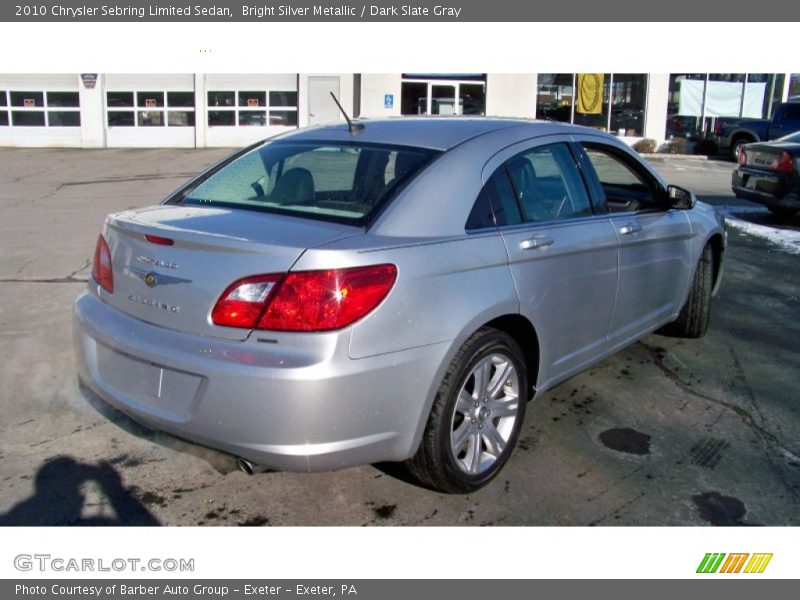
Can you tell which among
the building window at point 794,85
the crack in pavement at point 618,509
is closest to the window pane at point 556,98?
the building window at point 794,85

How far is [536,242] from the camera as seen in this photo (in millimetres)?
3502

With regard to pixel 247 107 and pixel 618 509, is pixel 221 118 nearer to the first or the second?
pixel 247 107

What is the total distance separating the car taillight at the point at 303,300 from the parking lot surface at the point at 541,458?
0.79 metres

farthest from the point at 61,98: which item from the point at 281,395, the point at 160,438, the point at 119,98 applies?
the point at 281,395

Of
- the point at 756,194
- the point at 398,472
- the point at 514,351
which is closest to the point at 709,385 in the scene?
the point at 514,351

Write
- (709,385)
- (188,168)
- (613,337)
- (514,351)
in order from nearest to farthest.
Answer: (514,351)
(613,337)
(709,385)
(188,168)

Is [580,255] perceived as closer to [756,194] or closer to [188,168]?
[756,194]

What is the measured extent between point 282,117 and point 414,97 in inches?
173

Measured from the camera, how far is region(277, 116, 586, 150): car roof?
3562mm

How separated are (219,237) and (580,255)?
6.00 ft

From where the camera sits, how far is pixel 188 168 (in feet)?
60.4

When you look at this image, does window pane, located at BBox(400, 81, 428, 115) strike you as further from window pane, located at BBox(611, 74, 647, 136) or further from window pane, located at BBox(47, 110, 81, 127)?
window pane, located at BBox(47, 110, 81, 127)

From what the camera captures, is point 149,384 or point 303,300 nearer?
point 303,300

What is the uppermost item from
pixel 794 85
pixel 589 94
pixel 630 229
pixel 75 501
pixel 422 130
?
pixel 794 85
